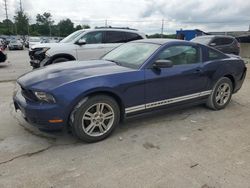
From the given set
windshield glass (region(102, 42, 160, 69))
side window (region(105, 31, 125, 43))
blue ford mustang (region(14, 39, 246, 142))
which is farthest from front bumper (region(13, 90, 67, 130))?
side window (region(105, 31, 125, 43))

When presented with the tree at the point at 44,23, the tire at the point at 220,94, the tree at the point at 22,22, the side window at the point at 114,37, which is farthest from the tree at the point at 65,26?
the tire at the point at 220,94

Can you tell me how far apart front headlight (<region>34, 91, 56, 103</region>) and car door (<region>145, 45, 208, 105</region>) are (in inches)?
58.1

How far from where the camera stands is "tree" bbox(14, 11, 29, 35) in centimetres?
6259

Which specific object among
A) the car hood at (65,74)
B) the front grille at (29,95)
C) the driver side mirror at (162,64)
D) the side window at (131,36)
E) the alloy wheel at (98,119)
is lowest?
the alloy wheel at (98,119)

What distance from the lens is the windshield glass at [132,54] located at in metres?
3.86

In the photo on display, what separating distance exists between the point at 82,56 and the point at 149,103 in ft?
15.9

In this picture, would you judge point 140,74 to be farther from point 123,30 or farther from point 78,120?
point 123,30

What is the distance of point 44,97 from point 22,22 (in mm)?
68446

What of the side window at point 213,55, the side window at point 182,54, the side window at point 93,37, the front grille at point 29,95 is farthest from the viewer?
the side window at point 93,37

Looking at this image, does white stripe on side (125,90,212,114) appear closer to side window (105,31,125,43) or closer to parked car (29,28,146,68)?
parked car (29,28,146,68)

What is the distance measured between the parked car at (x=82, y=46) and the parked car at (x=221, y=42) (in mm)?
3789

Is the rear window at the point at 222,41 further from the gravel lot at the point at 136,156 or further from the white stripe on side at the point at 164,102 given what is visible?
the gravel lot at the point at 136,156

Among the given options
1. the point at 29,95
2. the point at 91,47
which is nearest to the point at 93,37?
the point at 91,47

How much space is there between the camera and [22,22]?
62.9 meters
